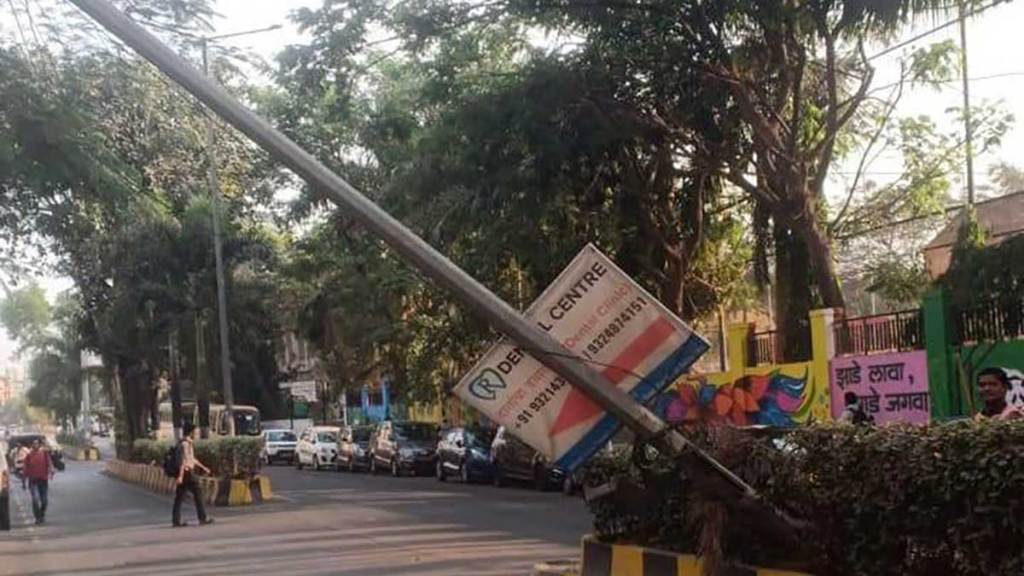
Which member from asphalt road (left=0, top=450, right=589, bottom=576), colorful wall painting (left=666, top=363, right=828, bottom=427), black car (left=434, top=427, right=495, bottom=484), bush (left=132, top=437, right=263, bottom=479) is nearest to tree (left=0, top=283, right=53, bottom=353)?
black car (left=434, top=427, right=495, bottom=484)

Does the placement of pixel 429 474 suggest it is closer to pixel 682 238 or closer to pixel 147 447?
pixel 147 447

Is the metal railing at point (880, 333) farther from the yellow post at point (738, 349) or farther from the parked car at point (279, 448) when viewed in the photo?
the parked car at point (279, 448)

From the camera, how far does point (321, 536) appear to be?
17.3 m

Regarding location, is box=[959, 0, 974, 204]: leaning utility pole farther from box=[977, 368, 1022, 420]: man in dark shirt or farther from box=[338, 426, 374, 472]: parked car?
box=[338, 426, 374, 472]: parked car

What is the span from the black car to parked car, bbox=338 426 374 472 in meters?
8.30

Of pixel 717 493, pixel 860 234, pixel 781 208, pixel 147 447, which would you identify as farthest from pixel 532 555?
pixel 147 447

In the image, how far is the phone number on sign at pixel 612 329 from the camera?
25.6 feet

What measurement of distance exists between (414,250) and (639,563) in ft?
9.20

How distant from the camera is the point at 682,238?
2438 centimetres

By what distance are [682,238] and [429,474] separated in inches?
601

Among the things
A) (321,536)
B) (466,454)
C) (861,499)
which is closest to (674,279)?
(466,454)

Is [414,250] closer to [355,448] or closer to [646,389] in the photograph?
[646,389]

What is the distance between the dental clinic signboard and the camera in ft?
25.6

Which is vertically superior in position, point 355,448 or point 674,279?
point 674,279
